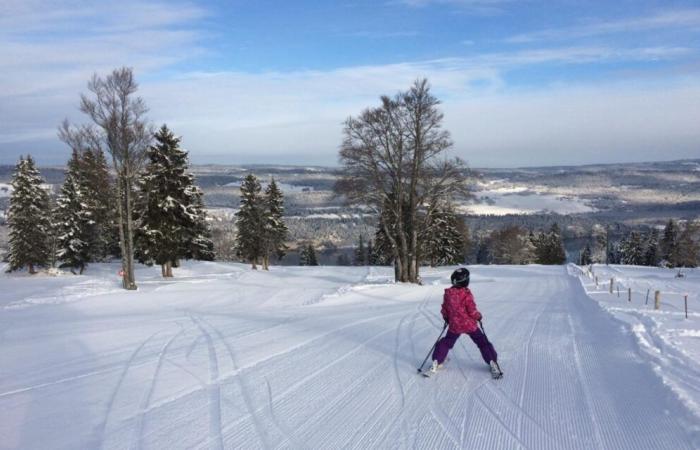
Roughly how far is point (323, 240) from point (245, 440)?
14633 cm

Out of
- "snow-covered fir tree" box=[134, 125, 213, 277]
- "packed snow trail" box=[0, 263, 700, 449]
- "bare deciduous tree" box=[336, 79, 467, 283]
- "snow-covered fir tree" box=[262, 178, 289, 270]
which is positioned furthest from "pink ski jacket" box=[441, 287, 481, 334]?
"snow-covered fir tree" box=[262, 178, 289, 270]

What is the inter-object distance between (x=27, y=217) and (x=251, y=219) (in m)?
16.3

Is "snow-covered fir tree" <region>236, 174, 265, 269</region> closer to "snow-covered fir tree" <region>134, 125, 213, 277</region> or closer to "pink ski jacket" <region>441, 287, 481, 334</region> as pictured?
"snow-covered fir tree" <region>134, 125, 213, 277</region>

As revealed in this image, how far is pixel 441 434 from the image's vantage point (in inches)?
211

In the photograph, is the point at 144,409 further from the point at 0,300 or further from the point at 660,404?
the point at 0,300

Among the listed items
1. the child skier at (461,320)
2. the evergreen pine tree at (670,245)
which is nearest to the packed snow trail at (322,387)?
the child skier at (461,320)

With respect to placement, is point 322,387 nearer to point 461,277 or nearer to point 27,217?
point 461,277

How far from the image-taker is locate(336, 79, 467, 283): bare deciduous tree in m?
23.5

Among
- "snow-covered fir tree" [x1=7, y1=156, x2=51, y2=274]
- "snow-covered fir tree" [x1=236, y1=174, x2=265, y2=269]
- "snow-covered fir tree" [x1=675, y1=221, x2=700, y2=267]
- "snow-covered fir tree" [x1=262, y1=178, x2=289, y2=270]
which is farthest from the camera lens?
"snow-covered fir tree" [x1=675, y1=221, x2=700, y2=267]

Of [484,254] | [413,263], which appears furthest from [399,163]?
[484,254]

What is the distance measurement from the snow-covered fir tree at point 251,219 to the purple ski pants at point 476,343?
→ 3696cm

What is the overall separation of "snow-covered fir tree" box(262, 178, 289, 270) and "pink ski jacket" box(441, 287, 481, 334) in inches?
1459

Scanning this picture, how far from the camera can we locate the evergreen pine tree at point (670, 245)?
62759 mm

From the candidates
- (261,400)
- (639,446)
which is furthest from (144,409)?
(639,446)
